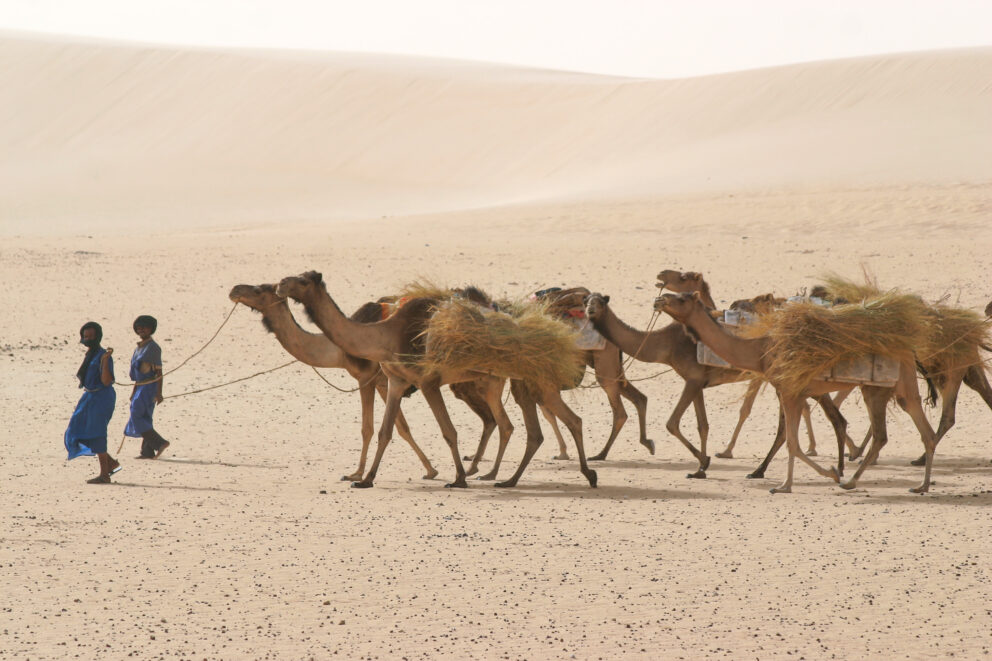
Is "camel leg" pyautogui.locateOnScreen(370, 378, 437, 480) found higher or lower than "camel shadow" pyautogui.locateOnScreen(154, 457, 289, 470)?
higher

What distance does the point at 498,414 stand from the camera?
38.4 ft

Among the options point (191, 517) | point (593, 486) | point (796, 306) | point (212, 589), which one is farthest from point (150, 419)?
point (796, 306)

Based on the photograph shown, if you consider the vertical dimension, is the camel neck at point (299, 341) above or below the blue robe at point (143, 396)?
above

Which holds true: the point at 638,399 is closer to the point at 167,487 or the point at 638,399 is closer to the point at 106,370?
the point at 167,487

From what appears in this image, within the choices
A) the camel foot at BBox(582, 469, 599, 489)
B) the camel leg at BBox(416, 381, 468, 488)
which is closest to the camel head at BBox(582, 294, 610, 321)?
the camel foot at BBox(582, 469, 599, 489)

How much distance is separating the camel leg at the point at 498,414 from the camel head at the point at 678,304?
164 cm

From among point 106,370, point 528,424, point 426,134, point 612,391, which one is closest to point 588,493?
point 528,424

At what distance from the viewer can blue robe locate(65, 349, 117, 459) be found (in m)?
10.9

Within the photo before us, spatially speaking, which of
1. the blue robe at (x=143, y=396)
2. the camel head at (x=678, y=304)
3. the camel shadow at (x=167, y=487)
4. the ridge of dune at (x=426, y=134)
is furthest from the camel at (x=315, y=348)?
the ridge of dune at (x=426, y=134)

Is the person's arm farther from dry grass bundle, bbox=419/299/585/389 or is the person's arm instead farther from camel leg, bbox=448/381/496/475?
camel leg, bbox=448/381/496/475

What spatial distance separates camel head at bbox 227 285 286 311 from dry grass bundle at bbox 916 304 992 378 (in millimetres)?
5734

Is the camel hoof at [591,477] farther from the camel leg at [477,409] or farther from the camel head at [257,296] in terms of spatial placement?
the camel head at [257,296]

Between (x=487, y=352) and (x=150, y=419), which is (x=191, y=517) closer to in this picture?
(x=487, y=352)

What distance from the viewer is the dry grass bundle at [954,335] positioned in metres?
11.5
